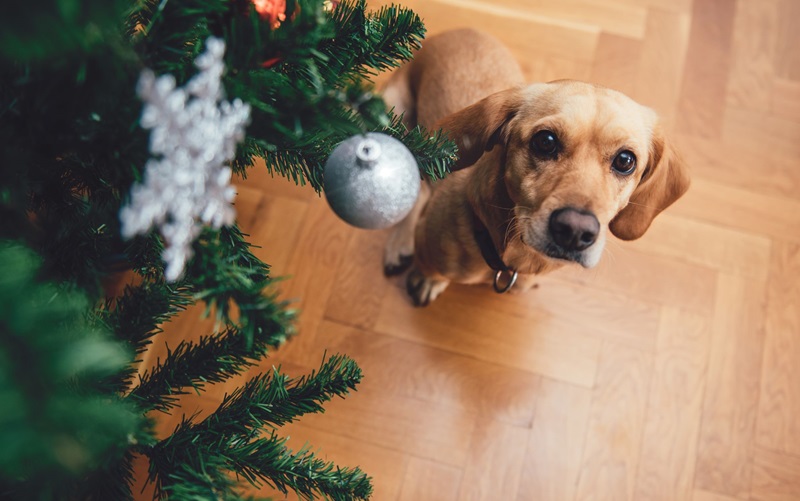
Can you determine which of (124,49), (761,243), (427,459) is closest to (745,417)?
(761,243)

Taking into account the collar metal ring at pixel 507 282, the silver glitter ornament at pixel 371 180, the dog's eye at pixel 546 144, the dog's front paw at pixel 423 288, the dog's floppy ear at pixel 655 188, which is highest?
the silver glitter ornament at pixel 371 180

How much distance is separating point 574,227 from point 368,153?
0.51 m

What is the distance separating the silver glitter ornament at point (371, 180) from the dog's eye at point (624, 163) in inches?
22.6

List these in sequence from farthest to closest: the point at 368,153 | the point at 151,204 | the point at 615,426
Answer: the point at 615,426
the point at 368,153
the point at 151,204

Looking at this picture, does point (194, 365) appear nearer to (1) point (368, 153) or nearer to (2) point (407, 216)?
(1) point (368, 153)

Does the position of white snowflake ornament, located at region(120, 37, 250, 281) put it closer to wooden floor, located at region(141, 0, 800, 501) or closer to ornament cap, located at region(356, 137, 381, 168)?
ornament cap, located at region(356, 137, 381, 168)

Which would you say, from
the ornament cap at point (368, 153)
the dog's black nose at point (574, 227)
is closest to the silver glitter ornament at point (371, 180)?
the ornament cap at point (368, 153)

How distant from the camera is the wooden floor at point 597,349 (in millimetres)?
1428

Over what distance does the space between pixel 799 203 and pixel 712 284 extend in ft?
1.31

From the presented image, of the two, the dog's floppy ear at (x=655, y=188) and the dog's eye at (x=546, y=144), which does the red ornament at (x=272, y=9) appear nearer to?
the dog's eye at (x=546, y=144)

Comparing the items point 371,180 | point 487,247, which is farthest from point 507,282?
point 371,180

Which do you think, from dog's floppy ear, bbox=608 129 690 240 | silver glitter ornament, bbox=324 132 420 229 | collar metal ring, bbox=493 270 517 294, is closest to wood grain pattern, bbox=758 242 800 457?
dog's floppy ear, bbox=608 129 690 240

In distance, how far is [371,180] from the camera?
2.05ft

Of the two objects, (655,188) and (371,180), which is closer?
(371,180)
